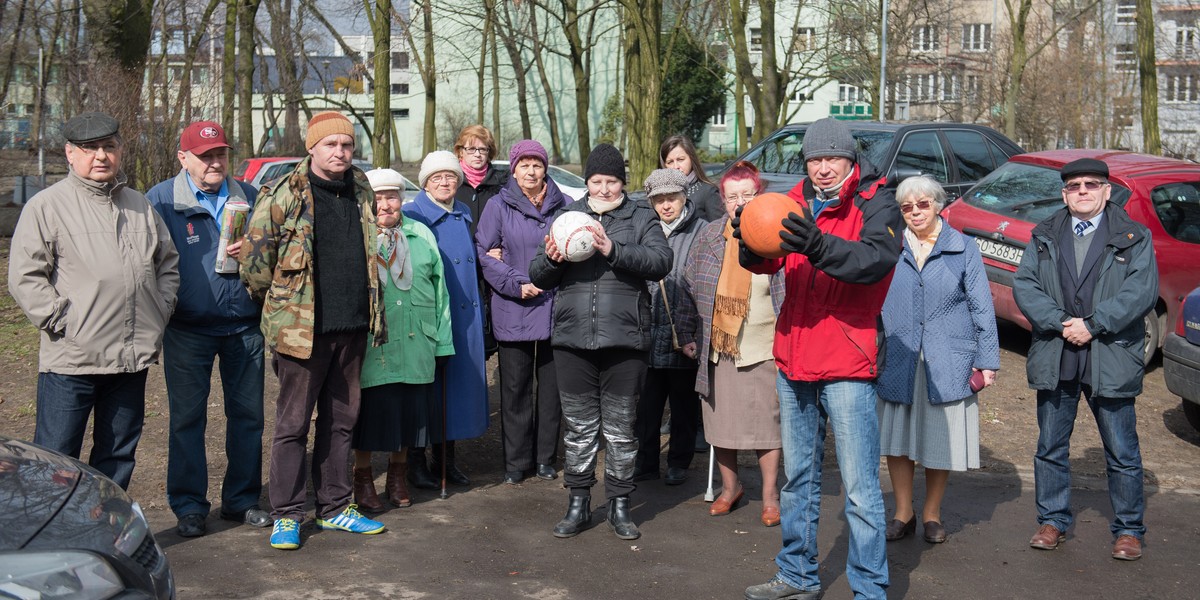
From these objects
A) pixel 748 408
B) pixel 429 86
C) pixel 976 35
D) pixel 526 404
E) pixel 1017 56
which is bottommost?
pixel 526 404

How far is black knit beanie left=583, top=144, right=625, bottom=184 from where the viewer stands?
6020mm

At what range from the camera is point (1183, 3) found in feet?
123

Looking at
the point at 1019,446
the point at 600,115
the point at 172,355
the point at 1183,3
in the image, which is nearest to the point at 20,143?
the point at 172,355

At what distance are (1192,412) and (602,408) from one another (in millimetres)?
4936

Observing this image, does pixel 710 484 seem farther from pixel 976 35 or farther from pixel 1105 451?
pixel 976 35

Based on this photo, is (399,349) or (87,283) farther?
(399,349)

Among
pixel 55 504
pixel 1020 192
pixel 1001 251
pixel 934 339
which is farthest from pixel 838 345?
pixel 1020 192

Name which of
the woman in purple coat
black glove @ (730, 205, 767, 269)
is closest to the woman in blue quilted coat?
black glove @ (730, 205, 767, 269)

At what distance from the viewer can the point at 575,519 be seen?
599 cm

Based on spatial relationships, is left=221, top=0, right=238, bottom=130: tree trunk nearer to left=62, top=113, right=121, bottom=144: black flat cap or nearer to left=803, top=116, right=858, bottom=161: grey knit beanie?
Result: left=62, top=113, right=121, bottom=144: black flat cap

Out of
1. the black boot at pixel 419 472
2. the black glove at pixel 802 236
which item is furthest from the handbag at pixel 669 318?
the black glove at pixel 802 236

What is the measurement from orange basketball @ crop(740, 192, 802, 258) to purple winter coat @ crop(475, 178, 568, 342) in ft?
8.61

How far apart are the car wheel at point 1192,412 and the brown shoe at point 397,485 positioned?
571cm

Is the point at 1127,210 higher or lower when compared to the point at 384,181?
lower
